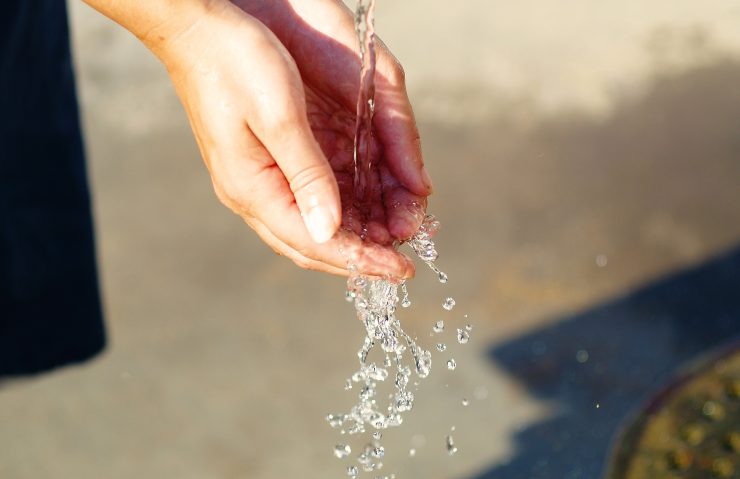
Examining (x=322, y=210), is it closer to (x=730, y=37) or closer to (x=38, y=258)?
(x=38, y=258)

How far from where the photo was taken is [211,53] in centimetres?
125

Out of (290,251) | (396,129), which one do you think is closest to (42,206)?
(290,251)

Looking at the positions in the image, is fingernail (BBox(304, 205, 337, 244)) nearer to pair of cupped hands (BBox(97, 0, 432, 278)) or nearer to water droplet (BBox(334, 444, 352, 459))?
pair of cupped hands (BBox(97, 0, 432, 278))

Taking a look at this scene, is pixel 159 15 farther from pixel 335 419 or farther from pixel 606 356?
pixel 606 356

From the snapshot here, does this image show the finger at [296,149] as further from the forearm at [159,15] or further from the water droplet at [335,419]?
the water droplet at [335,419]

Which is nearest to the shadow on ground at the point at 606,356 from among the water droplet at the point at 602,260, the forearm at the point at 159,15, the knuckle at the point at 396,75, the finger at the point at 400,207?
the water droplet at the point at 602,260

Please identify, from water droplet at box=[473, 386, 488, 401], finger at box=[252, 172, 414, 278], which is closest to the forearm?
finger at box=[252, 172, 414, 278]

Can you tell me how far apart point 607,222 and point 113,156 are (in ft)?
4.71

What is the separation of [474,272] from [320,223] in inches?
50.6

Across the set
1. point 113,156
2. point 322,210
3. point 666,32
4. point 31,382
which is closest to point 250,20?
point 322,210

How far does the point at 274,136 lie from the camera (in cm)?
122

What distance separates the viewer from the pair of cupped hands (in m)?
1.23

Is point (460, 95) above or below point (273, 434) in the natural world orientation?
above

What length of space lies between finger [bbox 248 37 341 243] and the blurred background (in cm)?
101
